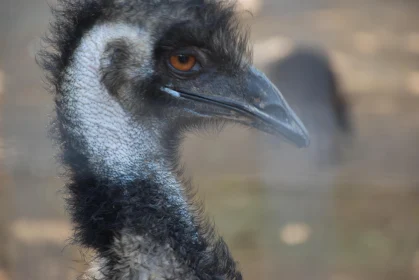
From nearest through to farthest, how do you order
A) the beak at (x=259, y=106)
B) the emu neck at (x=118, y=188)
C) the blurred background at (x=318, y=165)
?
1. the emu neck at (x=118, y=188)
2. the beak at (x=259, y=106)
3. the blurred background at (x=318, y=165)

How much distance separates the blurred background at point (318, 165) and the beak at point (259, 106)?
1.43 metres

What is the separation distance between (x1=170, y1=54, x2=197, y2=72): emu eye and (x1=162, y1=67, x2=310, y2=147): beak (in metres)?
0.05

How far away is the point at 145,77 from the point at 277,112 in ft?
0.91

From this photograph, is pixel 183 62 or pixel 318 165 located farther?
pixel 318 165

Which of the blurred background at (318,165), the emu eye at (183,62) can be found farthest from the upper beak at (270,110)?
the blurred background at (318,165)

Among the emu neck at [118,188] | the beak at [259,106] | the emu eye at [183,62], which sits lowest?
the emu neck at [118,188]

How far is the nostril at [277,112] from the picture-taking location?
1.47 m

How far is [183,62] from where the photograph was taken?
55.8 inches

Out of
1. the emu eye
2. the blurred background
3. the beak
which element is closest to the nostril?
the beak

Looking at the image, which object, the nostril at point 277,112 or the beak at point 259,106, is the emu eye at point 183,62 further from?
the nostril at point 277,112

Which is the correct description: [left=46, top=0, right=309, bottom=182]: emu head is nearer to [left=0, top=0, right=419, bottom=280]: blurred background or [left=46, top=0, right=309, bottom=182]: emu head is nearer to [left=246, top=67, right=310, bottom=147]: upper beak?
[left=246, top=67, right=310, bottom=147]: upper beak

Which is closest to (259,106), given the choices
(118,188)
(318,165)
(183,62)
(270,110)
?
(270,110)

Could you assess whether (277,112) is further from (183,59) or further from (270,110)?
(183,59)

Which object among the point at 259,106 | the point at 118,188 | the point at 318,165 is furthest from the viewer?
the point at 318,165
